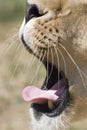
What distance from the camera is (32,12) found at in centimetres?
272

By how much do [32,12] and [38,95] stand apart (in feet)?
1.25

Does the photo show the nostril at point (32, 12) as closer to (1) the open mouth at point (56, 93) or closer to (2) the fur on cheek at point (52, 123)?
(1) the open mouth at point (56, 93)

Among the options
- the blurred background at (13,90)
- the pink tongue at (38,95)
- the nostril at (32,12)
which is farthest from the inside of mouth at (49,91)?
the blurred background at (13,90)

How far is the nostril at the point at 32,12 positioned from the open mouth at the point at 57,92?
220 millimetres

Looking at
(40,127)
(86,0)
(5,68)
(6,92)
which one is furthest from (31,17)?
(5,68)

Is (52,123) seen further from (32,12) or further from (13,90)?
(13,90)

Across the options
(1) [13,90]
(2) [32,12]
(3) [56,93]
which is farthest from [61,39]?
(1) [13,90]

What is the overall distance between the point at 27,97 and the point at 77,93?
22 cm

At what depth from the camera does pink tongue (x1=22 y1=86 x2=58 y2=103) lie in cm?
289

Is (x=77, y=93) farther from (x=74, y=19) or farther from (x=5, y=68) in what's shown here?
(x=5, y=68)

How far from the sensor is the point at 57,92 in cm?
294

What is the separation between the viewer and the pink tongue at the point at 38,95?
289 cm

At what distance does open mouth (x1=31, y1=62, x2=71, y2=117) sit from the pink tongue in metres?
0.02

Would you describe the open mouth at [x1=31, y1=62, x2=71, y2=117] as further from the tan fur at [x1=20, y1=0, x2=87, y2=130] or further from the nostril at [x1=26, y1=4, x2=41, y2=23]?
the nostril at [x1=26, y1=4, x2=41, y2=23]
